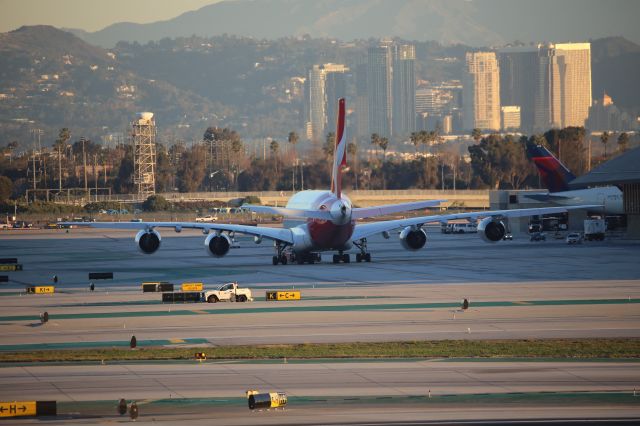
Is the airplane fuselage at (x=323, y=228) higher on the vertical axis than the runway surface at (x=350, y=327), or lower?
higher

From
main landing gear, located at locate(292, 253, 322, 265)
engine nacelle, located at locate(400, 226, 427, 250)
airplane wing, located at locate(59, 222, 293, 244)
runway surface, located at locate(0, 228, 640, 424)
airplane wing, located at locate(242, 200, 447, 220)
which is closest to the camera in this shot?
runway surface, located at locate(0, 228, 640, 424)

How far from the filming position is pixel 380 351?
42.4 m

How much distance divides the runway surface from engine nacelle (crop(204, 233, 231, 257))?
1493mm

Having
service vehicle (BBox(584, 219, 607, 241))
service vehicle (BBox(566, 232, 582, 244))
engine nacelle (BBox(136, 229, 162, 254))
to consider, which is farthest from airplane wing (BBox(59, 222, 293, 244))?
service vehicle (BBox(584, 219, 607, 241))

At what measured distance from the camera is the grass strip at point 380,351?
41.4 m

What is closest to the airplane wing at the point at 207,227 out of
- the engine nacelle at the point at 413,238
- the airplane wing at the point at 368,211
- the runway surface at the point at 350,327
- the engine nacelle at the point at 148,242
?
the engine nacelle at the point at 148,242

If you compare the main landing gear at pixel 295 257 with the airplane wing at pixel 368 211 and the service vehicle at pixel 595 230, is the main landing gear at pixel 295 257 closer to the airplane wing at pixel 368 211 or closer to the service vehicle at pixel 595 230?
Result: the airplane wing at pixel 368 211

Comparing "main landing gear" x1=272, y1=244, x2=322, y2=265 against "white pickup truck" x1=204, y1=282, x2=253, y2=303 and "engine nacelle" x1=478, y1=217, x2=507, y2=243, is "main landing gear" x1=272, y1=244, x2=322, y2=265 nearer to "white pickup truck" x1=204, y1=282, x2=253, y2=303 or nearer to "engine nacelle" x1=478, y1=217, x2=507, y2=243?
"engine nacelle" x1=478, y1=217, x2=507, y2=243

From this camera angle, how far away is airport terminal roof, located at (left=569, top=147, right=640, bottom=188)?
109381 millimetres

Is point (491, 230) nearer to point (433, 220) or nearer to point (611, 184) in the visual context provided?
point (433, 220)

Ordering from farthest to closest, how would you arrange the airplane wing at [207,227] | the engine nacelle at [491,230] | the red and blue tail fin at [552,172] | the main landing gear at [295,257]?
the red and blue tail fin at [552,172]
the main landing gear at [295,257]
the engine nacelle at [491,230]
the airplane wing at [207,227]

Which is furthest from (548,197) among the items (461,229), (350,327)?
(350,327)

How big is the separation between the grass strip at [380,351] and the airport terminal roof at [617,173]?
66426 millimetres

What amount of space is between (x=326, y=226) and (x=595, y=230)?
41402mm
